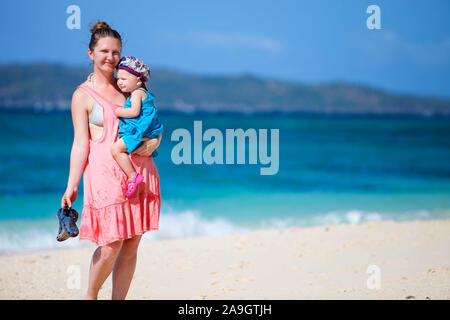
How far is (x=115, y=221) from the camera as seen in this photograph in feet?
9.23

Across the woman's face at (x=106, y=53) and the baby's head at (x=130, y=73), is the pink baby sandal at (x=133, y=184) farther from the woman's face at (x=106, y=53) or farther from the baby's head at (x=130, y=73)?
the woman's face at (x=106, y=53)

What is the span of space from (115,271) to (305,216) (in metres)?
6.92

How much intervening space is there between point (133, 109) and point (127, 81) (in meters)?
0.17

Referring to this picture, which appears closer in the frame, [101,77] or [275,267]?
[101,77]

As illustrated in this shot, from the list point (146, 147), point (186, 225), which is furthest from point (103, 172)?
point (186, 225)

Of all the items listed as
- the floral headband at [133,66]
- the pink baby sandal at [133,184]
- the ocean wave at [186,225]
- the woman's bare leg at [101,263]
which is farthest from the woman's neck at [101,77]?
the ocean wave at [186,225]

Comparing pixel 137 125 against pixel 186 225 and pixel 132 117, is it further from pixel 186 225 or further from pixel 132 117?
pixel 186 225

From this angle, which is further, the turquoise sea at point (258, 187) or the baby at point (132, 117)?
the turquoise sea at point (258, 187)

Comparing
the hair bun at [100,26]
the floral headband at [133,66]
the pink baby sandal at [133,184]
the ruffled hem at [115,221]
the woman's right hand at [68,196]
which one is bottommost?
the ruffled hem at [115,221]

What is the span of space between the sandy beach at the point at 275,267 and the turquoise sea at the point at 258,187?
1.47 metres

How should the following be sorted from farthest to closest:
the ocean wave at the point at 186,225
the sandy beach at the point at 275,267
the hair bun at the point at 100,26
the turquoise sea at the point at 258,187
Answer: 1. the turquoise sea at the point at 258,187
2. the ocean wave at the point at 186,225
3. the sandy beach at the point at 275,267
4. the hair bun at the point at 100,26

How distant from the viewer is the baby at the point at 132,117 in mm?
2814
